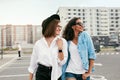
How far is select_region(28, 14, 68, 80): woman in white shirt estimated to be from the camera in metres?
4.88

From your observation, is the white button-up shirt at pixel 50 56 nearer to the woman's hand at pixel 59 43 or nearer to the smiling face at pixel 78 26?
the woman's hand at pixel 59 43

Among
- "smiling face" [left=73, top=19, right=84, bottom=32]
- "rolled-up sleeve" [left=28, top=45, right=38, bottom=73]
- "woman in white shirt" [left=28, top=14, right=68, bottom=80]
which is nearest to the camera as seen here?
"woman in white shirt" [left=28, top=14, right=68, bottom=80]

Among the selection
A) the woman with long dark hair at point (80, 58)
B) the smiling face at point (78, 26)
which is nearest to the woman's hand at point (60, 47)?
the woman with long dark hair at point (80, 58)

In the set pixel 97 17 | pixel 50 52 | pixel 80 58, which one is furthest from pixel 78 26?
pixel 97 17

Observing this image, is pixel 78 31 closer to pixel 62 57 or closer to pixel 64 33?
pixel 64 33

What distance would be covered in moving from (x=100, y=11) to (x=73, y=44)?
530 ft

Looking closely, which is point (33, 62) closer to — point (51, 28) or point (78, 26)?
point (51, 28)

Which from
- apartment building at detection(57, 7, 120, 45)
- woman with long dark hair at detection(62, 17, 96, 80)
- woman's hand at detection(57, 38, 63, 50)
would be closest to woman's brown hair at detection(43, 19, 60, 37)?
woman's hand at detection(57, 38, 63, 50)

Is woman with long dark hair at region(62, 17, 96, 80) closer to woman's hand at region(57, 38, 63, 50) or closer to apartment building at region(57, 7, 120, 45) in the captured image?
woman's hand at region(57, 38, 63, 50)

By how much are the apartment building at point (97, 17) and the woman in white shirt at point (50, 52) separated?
156m

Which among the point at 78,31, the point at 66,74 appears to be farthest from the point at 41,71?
the point at 78,31

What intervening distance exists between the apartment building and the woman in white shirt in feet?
512

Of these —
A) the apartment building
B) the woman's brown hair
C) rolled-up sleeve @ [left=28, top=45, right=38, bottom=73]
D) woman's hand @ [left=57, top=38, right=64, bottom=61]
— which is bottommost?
rolled-up sleeve @ [left=28, top=45, right=38, bottom=73]

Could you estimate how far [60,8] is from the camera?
536 ft
